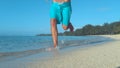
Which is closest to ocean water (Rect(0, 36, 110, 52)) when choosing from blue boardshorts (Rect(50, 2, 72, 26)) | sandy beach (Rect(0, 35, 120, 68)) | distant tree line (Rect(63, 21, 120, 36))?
sandy beach (Rect(0, 35, 120, 68))

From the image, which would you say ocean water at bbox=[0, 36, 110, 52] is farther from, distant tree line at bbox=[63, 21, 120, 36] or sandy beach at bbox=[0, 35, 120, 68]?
distant tree line at bbox=[63, 21, 120, 36]

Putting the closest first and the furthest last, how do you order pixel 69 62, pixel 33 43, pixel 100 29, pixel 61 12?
1. pixel 61 12
2. pixel 69 62
3. pixel 33 43
4. pixel 100 29

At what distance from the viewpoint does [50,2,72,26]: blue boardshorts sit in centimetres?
480

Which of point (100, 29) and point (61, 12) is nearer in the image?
point (61, 12)

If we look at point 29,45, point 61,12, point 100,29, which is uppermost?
point 100,29

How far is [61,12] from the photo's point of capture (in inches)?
195

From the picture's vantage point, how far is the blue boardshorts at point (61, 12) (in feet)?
15.8

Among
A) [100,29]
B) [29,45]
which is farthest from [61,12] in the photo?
[100,29]

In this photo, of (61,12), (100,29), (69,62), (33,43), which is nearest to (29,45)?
(33,43)

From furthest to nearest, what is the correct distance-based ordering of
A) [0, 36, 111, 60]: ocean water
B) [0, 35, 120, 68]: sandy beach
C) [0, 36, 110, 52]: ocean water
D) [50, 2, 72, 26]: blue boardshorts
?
[0, 36, 110, 52]: ocean water, [0, 36, 111, 60]: ocean water, [0, 35, 120, 68]: sandy beach, [50, 2, 72, 26]: blue boardshorts

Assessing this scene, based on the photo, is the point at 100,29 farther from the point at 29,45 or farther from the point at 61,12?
the point at 61,12

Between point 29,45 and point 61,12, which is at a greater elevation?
point 61,12

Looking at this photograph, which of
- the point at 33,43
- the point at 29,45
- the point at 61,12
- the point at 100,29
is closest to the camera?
the point at 61,12

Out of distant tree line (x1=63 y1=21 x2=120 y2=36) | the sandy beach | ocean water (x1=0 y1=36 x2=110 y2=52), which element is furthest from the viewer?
distant tree line (x1=63 y1=21 x2=120 y2=36)
